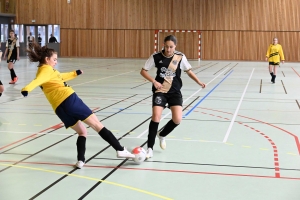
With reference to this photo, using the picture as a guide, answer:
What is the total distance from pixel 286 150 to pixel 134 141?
2.40m

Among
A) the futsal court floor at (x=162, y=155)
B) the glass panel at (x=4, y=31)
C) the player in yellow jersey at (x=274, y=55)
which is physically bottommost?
the futsal court floor at (x=162, y=155)

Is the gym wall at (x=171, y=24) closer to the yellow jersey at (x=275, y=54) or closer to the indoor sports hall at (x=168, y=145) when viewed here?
the indoor sports hall at (x=168, y=145)

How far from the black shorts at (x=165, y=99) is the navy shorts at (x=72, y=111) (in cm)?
111

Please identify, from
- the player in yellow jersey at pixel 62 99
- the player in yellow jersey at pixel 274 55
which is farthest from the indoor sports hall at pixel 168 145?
the player in yellow jersey at pixel 274 55

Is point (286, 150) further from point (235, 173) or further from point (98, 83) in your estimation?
point (98, 83)

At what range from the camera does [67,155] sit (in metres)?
6.91

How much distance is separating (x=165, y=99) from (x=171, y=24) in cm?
3305

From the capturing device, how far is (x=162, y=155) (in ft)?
23.0

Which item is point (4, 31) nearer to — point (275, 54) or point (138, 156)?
point (275, 54)

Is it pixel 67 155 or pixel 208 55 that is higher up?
pixel 208 55

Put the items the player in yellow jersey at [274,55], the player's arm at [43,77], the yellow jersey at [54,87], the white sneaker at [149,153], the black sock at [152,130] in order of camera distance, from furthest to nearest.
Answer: the player in yellow jersey at [274,55], the black sock at [152,130], the white sneaker at [149,153], the yellow jersey at [54,87], the player's arm at [43,77]

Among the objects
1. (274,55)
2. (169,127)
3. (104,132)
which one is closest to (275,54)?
(274,55)

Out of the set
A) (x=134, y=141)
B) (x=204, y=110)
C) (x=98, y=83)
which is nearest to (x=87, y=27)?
(x=98, y=83)

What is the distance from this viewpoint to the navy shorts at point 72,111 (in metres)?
6.13
